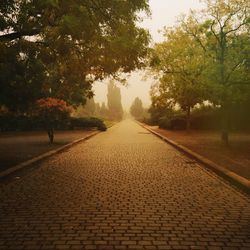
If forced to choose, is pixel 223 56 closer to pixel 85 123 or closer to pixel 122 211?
pixel 122 211

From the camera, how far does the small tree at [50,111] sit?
69.2 ft

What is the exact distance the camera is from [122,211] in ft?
21.2

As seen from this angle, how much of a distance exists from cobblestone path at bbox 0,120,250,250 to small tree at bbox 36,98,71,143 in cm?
1030

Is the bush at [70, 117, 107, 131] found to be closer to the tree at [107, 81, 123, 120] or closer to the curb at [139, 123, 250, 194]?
the curb at [139, 123, 250, 194]

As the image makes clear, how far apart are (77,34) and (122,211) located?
6.73 m

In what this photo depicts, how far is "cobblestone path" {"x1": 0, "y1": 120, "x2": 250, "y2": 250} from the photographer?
4.95m

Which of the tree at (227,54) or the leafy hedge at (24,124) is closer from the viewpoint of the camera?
the tree at (227,54)

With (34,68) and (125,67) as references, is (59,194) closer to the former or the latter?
(125,67)

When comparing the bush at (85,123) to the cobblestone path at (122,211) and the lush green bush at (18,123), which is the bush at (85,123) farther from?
the cobblestone path at (122,211)

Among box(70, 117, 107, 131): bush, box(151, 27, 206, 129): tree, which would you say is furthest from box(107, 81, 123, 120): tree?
box(151, 27, 206, 129): tree

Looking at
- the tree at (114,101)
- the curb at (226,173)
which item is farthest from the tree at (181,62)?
the tree at (114,101)

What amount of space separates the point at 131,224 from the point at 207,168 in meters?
6.70

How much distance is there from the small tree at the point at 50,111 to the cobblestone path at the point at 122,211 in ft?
33.8

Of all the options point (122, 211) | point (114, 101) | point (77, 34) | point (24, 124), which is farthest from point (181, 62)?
point (114, 101)
